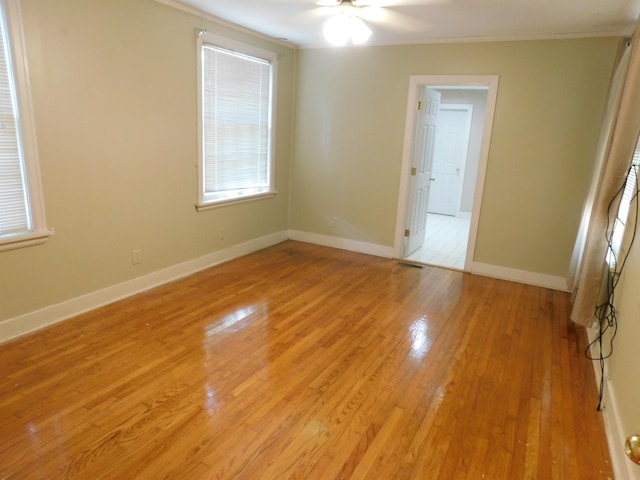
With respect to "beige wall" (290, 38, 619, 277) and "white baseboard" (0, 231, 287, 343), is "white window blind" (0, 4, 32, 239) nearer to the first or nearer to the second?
"white baseboard" (0, 231, 287, 343)

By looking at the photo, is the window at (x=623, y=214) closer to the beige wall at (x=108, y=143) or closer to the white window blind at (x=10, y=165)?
the beige wall at (x=108, y=143)

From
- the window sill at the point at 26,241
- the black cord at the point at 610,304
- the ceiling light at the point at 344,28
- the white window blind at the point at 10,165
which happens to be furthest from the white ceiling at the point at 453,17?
the window sill at the point at 26,241

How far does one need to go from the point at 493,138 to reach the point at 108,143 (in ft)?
11.7

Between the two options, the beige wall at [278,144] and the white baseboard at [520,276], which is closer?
the beige wall at [278,144]

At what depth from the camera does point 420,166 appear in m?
4.95

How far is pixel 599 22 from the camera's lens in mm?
3338

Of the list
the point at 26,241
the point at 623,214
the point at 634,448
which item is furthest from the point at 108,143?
the point at 623,214

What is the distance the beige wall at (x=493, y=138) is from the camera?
12.6ft

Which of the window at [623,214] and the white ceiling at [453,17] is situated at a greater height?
the white ceiling at [453,17]

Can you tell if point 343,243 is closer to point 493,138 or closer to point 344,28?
point 493,138

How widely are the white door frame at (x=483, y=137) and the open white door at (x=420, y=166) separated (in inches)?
2.9

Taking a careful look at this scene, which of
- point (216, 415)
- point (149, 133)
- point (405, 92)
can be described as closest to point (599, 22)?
point (405, 92)

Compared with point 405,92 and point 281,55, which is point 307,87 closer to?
point 281,55

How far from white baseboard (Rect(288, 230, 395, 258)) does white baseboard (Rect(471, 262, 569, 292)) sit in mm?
1010
